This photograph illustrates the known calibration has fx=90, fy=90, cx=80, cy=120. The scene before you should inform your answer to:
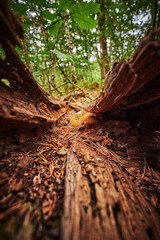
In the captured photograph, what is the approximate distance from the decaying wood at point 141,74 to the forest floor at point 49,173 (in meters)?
0.61

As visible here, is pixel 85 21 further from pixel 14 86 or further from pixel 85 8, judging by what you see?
pixel 14 86

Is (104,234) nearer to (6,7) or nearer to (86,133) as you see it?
(86,133)

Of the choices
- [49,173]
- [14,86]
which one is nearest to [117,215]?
[49,173]

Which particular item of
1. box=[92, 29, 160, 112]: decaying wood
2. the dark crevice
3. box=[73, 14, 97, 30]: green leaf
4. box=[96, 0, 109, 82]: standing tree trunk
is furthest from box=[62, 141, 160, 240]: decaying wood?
box=[96, 0, 109, 82]: standing tree trunk

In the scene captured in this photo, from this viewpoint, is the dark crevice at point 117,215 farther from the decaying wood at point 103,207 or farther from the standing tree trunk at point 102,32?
the standing tree trunk at point 102,32

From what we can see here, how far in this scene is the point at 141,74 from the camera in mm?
944

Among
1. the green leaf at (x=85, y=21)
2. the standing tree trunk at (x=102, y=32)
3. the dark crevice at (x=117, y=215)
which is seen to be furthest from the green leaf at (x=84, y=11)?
the dark crevice at (x=117, y=215)

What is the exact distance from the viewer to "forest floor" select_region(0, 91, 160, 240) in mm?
601

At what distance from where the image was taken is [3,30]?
805 mm

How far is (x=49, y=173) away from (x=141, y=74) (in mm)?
1484

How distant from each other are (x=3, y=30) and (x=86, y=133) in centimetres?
172

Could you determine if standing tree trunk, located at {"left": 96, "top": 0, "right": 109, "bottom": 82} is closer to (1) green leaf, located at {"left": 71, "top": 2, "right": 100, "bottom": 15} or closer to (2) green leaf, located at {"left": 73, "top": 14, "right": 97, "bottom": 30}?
(2) green leaf, located at {"left": 73, "top": 14, "right": 97, "bottom": 30}

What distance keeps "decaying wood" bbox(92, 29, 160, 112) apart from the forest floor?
61 cm

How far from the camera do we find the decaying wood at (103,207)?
615 mm
